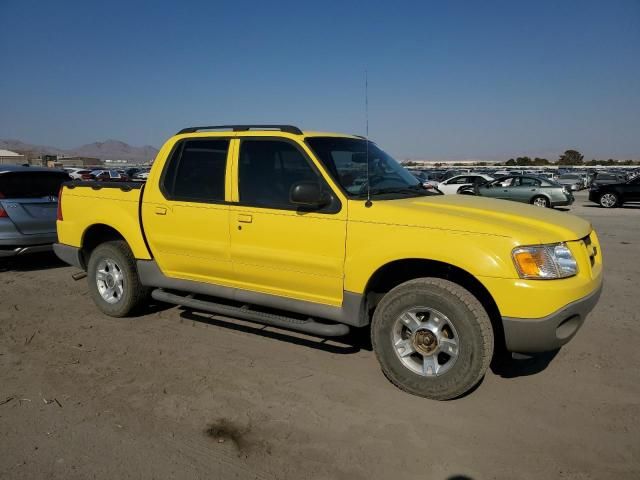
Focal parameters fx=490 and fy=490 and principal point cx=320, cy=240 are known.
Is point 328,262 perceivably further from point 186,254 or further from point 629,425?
point 629,425

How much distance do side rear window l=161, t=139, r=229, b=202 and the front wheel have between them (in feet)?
69.4

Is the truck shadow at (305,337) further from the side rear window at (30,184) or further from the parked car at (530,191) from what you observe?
the parked car at (530,191)

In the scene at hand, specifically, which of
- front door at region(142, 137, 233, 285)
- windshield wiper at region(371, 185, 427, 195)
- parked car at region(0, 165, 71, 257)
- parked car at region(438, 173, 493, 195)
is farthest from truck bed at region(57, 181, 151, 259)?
parked car at region(438, 173, 493, 195)

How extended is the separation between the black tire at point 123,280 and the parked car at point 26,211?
263 cm

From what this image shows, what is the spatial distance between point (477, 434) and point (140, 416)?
2.22 m

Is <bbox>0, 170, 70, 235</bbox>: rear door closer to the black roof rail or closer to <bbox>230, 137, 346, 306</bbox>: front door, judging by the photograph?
the black roof rail

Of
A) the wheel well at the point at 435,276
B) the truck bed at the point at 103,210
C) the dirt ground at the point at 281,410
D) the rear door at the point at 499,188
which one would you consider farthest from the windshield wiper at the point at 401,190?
the rear door at the point at 499,188

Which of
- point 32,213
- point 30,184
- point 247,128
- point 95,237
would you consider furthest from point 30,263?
point 247,128

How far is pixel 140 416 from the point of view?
3.30 m

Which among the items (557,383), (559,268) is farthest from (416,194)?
(557,383)

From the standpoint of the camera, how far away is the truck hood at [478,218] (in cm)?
334

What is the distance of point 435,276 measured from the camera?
3781 millimetres

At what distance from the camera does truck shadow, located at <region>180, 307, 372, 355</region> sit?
14.9ft

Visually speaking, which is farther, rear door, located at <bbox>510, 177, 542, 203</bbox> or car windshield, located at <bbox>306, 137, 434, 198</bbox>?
rear door, located at <bbox>510, 177, 542, 203</bbox>
